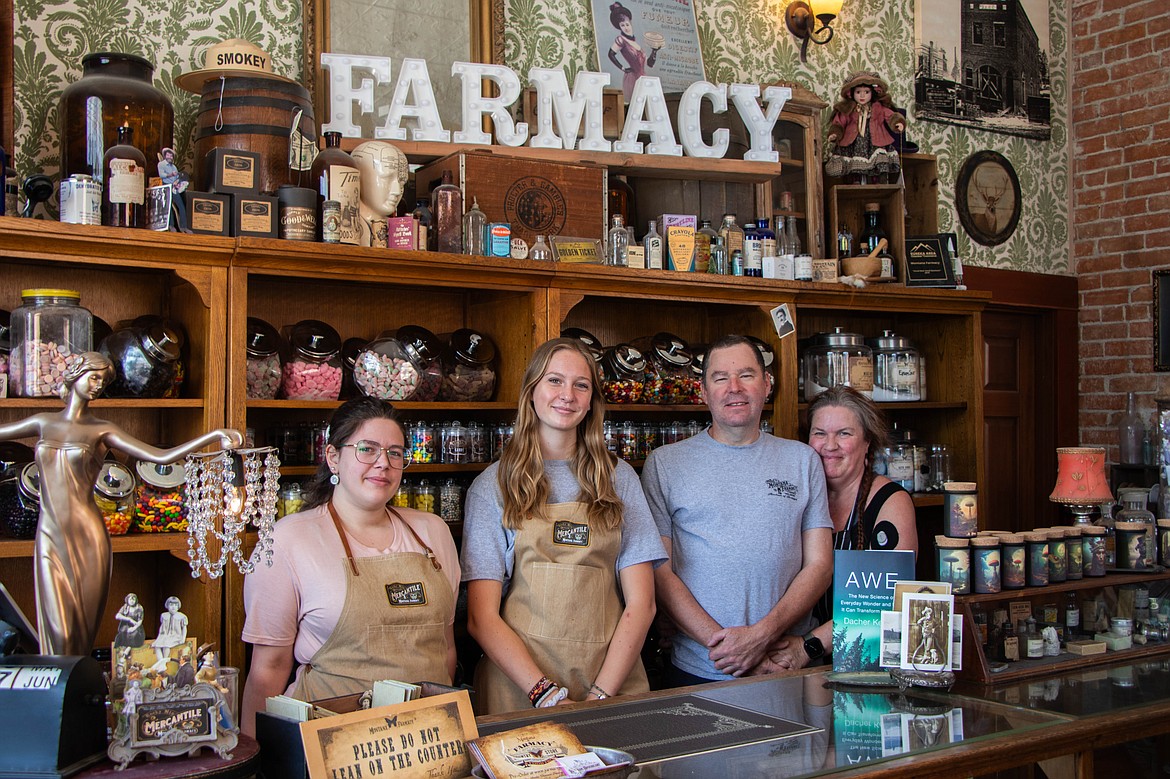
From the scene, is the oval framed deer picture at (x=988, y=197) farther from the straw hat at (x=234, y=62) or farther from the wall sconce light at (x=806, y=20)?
→ the straw hat at (x=234, y=62)

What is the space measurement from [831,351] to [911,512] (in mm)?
1250

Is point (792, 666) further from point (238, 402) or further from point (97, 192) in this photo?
point (97, 192)

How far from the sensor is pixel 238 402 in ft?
10.1

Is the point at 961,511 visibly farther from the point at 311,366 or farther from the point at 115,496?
the point at 115,496

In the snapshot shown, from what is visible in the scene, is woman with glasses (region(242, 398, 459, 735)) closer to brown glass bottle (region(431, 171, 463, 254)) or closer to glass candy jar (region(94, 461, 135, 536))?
glass candy jar (region(94, 461, 135, 536))

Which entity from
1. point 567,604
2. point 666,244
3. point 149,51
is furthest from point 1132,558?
point 149,51

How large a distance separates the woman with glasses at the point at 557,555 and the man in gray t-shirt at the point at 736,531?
185 millimetres

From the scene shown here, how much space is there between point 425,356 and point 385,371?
151mm

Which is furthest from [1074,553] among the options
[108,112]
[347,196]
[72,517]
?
[108,112]

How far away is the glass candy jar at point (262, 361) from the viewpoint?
323cm

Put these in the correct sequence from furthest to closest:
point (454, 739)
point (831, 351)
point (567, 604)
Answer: point (831, 351) < point (567, 604) < point (454, 739)

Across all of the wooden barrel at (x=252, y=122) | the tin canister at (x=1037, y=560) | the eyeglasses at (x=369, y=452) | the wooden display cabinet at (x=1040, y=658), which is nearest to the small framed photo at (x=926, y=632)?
the wooden display cabinet at (x=1040, y=658)

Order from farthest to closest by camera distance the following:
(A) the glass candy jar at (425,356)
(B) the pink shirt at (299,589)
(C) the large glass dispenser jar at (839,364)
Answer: (C) the large glass dispenser jar at (839,364), (A) the glass candy jar at (425,356), (B) the pink shirt at (299,589)

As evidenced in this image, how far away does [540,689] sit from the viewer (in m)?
2.77
